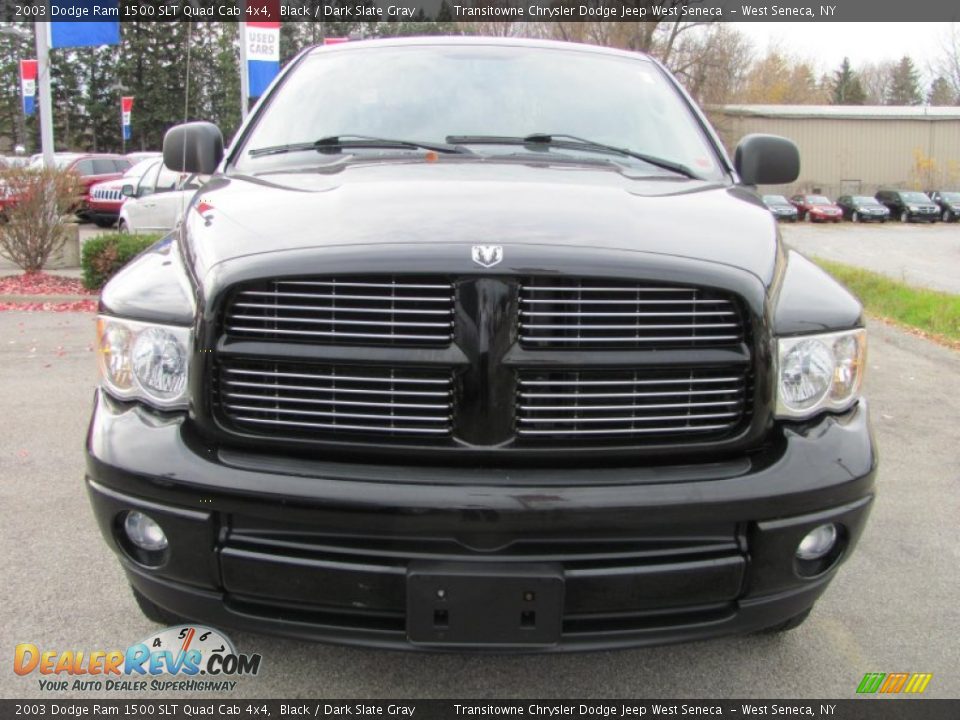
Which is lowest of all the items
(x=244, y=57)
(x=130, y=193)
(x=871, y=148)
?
(x=130, y=193)

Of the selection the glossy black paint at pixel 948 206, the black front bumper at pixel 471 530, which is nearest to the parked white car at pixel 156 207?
the black front bumper at pixel 471 530

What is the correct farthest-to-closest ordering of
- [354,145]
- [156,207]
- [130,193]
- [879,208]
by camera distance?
[879,208] → [130,193] → [156,207] → [354,145]

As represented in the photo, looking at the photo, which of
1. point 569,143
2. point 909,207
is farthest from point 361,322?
point 909,207

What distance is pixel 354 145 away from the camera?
3094mm

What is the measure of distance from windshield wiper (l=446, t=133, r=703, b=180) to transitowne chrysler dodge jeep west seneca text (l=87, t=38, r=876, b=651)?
914 mm

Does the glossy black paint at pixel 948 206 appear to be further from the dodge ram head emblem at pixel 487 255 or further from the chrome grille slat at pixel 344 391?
the chrome grille slat at pixel 344 391

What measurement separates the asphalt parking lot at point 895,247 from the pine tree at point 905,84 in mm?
58537

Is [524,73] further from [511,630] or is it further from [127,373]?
[511,630]

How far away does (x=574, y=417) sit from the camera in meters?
2.06

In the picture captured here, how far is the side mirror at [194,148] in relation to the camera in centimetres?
344

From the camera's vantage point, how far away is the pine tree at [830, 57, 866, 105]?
8944cm

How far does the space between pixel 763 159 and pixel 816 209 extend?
47.2 metres

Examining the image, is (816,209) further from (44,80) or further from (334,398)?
(334,398)

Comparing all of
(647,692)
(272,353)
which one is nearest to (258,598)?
(272,353)
